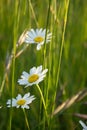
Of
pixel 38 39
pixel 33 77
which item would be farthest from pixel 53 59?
pixel 33 77

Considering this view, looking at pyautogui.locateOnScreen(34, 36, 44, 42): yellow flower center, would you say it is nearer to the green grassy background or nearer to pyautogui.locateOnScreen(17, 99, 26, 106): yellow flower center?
the green grassy background

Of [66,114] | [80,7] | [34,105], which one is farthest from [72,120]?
[80,7]

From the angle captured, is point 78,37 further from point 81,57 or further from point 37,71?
point 37,71

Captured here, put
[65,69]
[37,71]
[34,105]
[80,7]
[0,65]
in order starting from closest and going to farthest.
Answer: [37,71] → [34,105] → [0,65] → [65,69] → [80,7]

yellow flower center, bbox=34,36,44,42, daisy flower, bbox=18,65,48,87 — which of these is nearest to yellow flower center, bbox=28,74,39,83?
daisy flower, bbox=18,65,48,87

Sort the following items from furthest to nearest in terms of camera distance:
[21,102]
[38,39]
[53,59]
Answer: [53,59], [38,39], [21,102]

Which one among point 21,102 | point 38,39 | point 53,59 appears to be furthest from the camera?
point 53,59

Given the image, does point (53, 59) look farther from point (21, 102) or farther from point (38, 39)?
point (21, 102)

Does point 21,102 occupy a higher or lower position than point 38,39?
lower

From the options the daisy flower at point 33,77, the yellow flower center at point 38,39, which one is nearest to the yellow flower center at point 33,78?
the daisy flower at point 33,77
